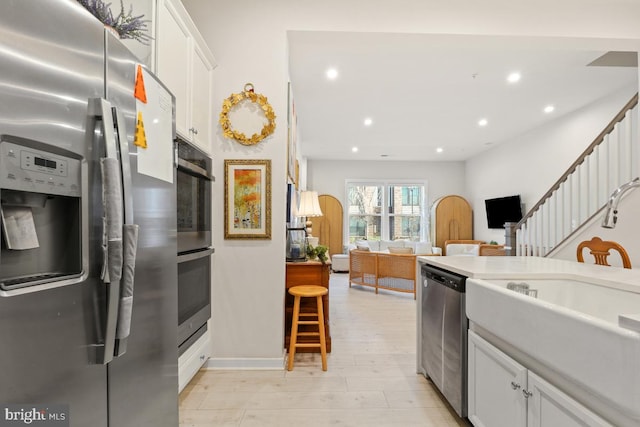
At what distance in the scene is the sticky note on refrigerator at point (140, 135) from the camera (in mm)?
1014

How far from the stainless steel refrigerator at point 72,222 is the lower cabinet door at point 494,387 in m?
1.42

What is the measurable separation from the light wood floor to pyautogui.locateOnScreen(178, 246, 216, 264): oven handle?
945 millimetres

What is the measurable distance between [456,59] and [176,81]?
2.93m

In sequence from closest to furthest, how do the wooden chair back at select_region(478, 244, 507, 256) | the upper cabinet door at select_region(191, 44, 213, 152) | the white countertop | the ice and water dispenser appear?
1. the ice and water dispenser
2. the white countertop
3. the upper cabinet door at select_region(191, 44, 213, 152)
4. the wooden chair back at select_region(478, 244, 507, 256)

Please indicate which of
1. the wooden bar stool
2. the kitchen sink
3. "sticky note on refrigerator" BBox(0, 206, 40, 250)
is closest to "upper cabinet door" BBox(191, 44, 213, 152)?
the wooden bar stool

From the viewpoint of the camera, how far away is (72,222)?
0.75 m

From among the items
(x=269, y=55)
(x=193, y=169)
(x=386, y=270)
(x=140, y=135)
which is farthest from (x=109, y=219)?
(x=386, y=270)

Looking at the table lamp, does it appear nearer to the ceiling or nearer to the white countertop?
the ceiling

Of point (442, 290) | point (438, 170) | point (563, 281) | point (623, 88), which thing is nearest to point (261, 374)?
point (442, 290)

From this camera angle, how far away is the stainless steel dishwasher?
5.79 ft

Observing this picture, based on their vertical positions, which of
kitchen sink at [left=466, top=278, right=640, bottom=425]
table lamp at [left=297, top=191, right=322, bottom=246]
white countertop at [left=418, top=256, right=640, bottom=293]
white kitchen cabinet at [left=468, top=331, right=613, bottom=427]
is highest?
table lamp at [left=297, top=191, right=322, bottom=246]

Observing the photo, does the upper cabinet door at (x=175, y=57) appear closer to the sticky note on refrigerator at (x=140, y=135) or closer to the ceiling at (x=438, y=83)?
the sticky note on refrigerator at (x=140, y=135)

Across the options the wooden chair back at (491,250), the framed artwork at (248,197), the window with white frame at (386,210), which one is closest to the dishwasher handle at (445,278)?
the framed artwork at (248,197)

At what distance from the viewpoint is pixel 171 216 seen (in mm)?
1260
